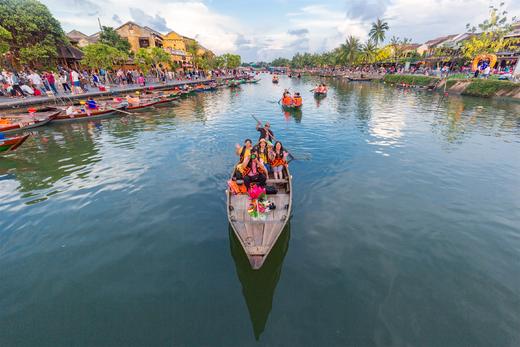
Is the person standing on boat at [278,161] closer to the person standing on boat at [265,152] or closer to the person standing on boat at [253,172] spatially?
the person standing on boat at [265,152]

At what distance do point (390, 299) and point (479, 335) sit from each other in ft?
5.76

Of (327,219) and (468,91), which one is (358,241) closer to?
(327,219)

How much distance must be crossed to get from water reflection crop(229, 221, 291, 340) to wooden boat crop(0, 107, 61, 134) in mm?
22190

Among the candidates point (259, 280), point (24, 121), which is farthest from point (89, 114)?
point (259, 280)

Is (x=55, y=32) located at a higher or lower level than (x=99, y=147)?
higher

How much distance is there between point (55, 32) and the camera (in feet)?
119

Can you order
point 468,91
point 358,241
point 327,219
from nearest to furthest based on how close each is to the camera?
point 358,241 → point 327,219 → point 468,91

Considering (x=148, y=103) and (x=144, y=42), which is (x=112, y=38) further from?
(x=148, y=103)

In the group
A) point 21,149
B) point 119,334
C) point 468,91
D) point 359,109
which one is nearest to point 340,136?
point 359,109

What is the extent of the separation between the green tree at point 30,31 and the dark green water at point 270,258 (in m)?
26.6

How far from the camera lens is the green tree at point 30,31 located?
30.7 metres

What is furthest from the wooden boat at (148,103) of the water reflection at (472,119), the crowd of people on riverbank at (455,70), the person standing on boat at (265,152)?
the crowd of people on riverbank at (455,70)

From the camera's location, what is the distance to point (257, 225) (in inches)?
276

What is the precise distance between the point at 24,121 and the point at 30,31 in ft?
75.9
